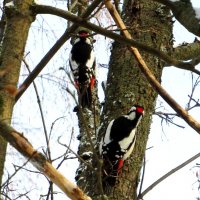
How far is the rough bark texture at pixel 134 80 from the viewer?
2.99m

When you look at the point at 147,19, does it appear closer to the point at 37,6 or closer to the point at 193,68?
the point at 37,6

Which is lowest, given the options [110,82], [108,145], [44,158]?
[44,158]

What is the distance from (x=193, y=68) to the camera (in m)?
1.75

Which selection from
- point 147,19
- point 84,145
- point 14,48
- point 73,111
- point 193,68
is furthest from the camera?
point 73,111

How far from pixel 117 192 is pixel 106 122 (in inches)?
20.7

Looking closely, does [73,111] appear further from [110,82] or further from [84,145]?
[110,82]

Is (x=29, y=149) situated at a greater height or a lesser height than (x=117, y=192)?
lesser

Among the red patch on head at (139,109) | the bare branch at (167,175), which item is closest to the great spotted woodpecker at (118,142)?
the red patch on head at (139,109)

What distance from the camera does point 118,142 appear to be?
3.37m

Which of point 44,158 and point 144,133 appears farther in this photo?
point 144,133

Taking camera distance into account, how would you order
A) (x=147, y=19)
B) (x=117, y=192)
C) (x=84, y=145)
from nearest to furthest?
(x=117, y=192) → (x=147, y=19) → (x=84, y=145)

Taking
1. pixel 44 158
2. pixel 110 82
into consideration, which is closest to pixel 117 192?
pixel 110 82

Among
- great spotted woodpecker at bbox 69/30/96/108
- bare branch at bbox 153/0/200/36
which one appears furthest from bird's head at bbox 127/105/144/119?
bare branch at bbox 153/0/200/36

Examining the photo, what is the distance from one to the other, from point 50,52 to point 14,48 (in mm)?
154
